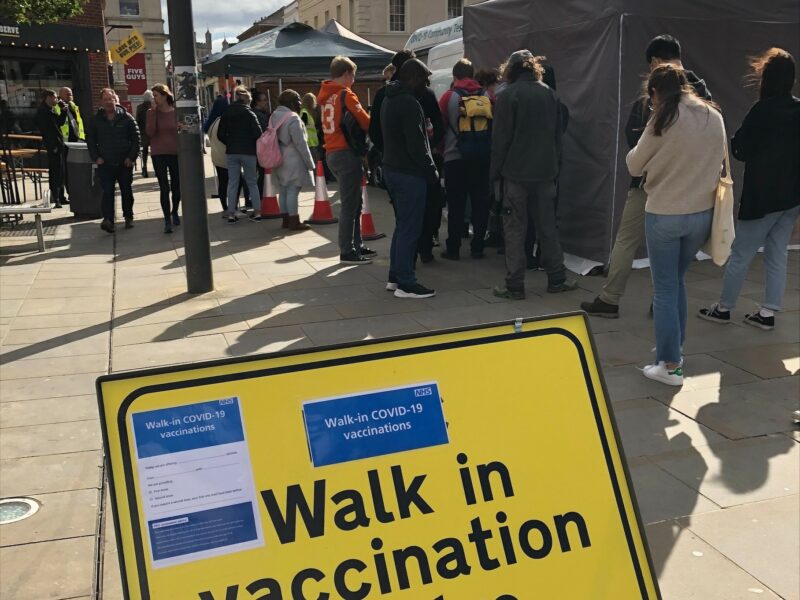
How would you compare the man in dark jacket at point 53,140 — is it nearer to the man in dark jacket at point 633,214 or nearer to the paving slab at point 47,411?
the paving slab at point 47,411

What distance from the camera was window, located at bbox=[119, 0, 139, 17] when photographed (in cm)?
5588

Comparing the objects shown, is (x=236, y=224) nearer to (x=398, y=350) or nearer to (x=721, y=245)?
(x=721, y=245)

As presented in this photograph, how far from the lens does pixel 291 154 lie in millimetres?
10500

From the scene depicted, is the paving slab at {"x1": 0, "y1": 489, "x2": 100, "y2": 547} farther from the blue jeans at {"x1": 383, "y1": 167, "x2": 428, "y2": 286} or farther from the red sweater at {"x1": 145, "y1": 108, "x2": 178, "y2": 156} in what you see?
the red sweater at {"x1": 145, "y1": 108, "x2": 178, "y2": 156}

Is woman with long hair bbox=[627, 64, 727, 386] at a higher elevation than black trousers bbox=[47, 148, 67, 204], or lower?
higher

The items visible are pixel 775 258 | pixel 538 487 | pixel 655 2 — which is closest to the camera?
pixel 538 487

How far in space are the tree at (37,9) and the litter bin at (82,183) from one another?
1.99 m

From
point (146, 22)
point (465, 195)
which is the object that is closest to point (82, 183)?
point (465, 195)

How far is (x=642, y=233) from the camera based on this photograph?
19.5ft

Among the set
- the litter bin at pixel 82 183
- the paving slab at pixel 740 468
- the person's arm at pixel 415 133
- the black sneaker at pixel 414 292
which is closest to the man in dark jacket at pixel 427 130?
the person's arm at pixel 415 133

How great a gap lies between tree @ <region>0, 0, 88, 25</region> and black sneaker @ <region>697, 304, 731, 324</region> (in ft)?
26.1

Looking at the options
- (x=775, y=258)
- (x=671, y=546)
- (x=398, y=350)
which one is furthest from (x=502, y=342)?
(x=775, y=258)

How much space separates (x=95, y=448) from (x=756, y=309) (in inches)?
204

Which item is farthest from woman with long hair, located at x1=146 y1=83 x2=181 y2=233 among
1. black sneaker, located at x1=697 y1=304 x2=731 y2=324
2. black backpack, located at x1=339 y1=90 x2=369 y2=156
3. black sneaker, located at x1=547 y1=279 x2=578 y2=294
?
black sneaker, located at x1=697 y1=304 x2=731 y2=324
